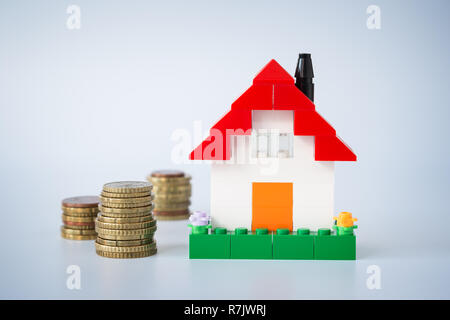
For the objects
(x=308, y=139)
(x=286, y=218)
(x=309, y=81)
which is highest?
(x=309, y=81)

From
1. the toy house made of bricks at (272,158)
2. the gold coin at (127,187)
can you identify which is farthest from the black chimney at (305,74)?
the gold coin at (127,187)

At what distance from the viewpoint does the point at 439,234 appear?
25.9 ft

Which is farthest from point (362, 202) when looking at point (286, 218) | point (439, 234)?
point (286, 218)

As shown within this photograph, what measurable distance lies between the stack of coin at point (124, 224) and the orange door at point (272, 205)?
3.31ft

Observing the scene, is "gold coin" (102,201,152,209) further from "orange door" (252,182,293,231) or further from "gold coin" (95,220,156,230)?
"orange door" (252,182,293,231)

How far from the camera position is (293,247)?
6.83 meters

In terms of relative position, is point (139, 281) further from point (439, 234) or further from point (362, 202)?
point (362, 202)

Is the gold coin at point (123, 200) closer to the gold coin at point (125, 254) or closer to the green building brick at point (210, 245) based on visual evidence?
the gold coin at point (125, 254)

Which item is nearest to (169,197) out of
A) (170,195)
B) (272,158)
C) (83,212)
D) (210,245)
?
(170,195)

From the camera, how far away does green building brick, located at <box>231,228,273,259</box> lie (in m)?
6.83

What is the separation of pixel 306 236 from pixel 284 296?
1047mm

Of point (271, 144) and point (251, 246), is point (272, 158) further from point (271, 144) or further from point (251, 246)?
point (251, 246)

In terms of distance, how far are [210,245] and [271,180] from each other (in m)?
0.83

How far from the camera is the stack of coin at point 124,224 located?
696 cm
